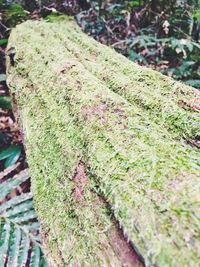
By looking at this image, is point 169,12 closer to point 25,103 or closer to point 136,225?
point 25,103

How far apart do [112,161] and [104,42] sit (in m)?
3.54

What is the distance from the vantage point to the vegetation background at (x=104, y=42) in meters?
1.88

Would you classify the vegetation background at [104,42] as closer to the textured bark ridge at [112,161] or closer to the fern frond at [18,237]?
the fern frond at [18,237]

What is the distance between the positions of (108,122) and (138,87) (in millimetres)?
468

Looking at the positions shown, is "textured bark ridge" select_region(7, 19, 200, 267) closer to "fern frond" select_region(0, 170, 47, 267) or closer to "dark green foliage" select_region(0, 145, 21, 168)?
"fern frond" select_region(0, 170, 47, 267)

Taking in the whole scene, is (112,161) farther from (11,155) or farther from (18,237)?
(11,155)

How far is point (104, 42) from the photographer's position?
4359 millimetres

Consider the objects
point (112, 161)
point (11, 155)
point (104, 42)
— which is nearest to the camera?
point (112, 161)

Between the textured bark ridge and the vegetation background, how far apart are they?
378 mm

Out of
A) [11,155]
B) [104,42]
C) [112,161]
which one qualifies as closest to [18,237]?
[112,161]

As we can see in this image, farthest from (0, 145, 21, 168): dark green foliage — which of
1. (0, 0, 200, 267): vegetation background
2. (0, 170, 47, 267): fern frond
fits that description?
(0, 170, 47, 267): fern frond

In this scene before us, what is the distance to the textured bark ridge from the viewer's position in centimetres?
85

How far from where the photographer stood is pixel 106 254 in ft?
3.30

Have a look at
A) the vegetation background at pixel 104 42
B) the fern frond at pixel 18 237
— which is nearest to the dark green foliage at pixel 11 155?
the vegetation background at pixel 104 42
